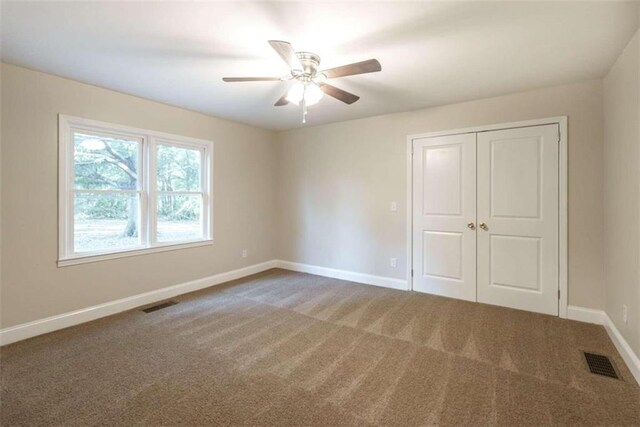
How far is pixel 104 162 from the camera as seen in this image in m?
3.26

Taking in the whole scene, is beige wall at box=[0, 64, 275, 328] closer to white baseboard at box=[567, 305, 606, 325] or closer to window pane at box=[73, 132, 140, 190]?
window pane at box=[73, 132, 140, 190]

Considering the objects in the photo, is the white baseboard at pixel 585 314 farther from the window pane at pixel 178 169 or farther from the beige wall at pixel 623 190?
the window pane at pixel 178 169

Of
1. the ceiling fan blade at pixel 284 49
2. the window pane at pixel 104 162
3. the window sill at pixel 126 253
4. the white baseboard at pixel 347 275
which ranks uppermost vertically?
the ceiling fan blade at pixel 284 49

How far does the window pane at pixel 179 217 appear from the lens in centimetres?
381

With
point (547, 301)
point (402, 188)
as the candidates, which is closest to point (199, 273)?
point (402, 188)

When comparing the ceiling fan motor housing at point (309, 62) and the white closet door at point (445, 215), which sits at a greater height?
the ceiling fan motor housing at point (309, 62)

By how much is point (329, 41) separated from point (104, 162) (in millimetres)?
2759

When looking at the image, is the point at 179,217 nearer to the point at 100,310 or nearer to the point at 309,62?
the point at 100,310

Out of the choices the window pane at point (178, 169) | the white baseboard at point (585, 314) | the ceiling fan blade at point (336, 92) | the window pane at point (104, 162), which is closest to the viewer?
the ceiling fan blade at point (336, 92)

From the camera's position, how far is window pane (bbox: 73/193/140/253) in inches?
121

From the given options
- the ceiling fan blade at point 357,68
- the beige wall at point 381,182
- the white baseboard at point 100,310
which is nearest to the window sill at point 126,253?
the white baseboard at point 100,310

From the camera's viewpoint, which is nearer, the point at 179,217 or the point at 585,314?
the point at 585,314

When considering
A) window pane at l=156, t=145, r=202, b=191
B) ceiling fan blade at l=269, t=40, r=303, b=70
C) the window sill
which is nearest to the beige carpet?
the window sill

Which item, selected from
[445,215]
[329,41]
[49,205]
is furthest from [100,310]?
[445,215]
